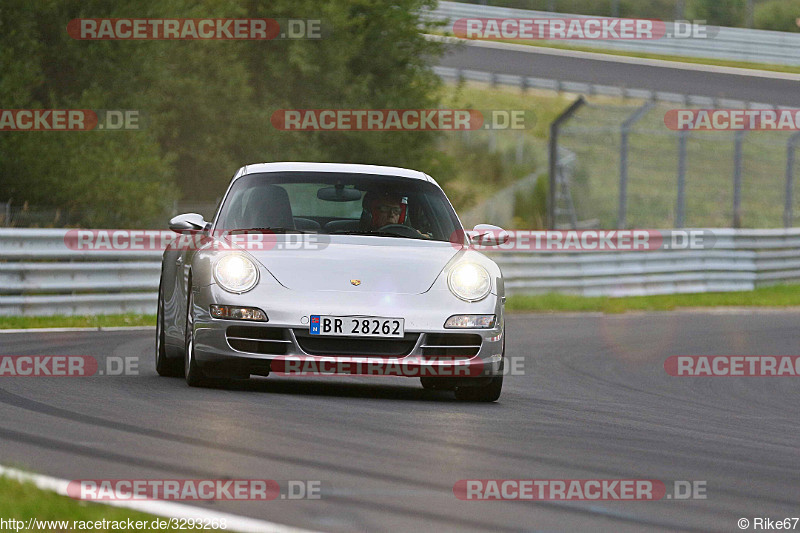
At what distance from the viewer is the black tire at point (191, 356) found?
8875mm

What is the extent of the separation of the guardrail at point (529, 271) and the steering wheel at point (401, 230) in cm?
628

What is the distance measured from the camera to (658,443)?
740 cm

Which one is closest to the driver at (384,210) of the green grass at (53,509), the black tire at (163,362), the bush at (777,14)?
the black tire at (163,362)

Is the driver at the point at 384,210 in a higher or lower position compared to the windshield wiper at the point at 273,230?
higher

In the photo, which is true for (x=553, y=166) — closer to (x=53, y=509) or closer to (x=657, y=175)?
(x=53, y=509)

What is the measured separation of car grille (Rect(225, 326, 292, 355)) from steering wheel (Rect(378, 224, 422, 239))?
4.31 ft

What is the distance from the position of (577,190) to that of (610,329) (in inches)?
1258

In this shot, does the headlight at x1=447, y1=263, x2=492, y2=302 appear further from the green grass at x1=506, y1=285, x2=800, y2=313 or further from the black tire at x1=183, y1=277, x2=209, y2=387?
the green grass at x1=506, y1=285, x2=800, y2=313

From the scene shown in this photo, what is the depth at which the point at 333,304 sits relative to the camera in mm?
8531

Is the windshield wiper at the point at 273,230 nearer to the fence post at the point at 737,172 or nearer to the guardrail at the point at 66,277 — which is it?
the guardrail at the point at 66,277

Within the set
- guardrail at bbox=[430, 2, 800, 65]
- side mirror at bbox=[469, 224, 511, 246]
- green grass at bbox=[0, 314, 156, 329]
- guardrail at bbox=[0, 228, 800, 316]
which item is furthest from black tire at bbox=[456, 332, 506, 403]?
guardrail at bbox=[430, 2, 800, 65]

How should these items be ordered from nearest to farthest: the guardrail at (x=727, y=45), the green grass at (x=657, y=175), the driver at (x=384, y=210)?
1. the driver at (x=384, y=210)
2. the guardrail at (x=727, y=45)
3. the green grass at (x=657, y=175)

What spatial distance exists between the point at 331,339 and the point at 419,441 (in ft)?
5.71

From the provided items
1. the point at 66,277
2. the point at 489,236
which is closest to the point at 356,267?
the point at 489,236
